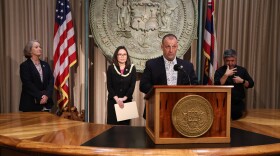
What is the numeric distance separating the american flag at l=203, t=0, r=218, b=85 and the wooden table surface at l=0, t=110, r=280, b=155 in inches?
73.2

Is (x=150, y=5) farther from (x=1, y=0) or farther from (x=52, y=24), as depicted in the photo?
(x=1, y=0)

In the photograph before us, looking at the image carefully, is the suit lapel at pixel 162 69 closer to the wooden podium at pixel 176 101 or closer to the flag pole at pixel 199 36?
the wooden podium at pixel 176 101

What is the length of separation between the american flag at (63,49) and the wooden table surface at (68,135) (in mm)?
A: 1732

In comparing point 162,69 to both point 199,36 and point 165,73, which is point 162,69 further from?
point 199,36

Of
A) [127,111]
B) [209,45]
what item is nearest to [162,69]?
[127,111]

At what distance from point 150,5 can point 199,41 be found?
942 millimetres

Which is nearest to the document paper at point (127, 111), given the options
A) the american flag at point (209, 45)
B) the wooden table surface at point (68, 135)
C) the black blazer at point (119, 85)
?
the black blazer at point (119, 85)

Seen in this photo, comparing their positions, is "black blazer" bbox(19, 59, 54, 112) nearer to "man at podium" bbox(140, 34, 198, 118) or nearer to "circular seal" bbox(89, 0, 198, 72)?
"circular seal" bbox(89, 0, 198, 72)

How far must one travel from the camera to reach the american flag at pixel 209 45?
425 centimetres

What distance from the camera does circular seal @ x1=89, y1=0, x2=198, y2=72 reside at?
4371 mm

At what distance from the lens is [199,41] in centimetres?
444

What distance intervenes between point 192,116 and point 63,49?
3.14 metres

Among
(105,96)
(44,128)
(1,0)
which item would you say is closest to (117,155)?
(44,128)

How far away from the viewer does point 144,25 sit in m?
4.43
